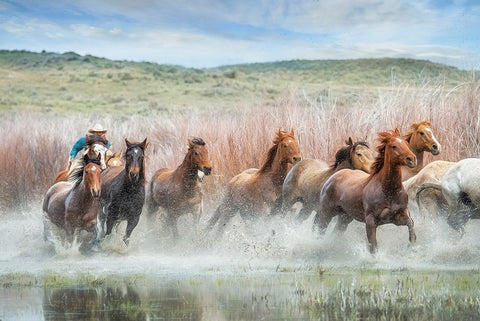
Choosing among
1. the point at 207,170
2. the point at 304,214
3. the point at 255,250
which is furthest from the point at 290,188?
the point at 255,250

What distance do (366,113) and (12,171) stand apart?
873 centimetres

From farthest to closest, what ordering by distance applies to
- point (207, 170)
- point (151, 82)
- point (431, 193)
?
point (151, 82), point (207, 170), point (431, 193)

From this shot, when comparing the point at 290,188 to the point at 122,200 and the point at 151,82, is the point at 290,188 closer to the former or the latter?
the point at 122,200

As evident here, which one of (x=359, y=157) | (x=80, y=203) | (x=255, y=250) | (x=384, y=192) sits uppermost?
(x=359, y=157)

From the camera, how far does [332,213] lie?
38.4 feet

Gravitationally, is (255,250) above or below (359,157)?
below

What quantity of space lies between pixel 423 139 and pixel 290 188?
7.23 ft

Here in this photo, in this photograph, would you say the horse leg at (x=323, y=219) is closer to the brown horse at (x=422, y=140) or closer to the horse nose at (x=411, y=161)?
the brown horse at (x=422, y=140)

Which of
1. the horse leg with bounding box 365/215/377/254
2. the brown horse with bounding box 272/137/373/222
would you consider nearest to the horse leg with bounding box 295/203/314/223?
the brown horse with bounding box 272/137/373/222

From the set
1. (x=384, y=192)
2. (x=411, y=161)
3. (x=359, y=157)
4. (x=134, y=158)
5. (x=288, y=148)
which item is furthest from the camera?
(x=288, y=148)

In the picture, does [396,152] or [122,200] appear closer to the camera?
[396,152]

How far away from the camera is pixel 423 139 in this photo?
12.1 m

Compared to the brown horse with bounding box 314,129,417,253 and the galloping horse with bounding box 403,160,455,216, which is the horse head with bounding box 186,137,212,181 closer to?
the brown horse with bounding box 314,129,417,253

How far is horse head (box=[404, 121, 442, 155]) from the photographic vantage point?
1198cm
